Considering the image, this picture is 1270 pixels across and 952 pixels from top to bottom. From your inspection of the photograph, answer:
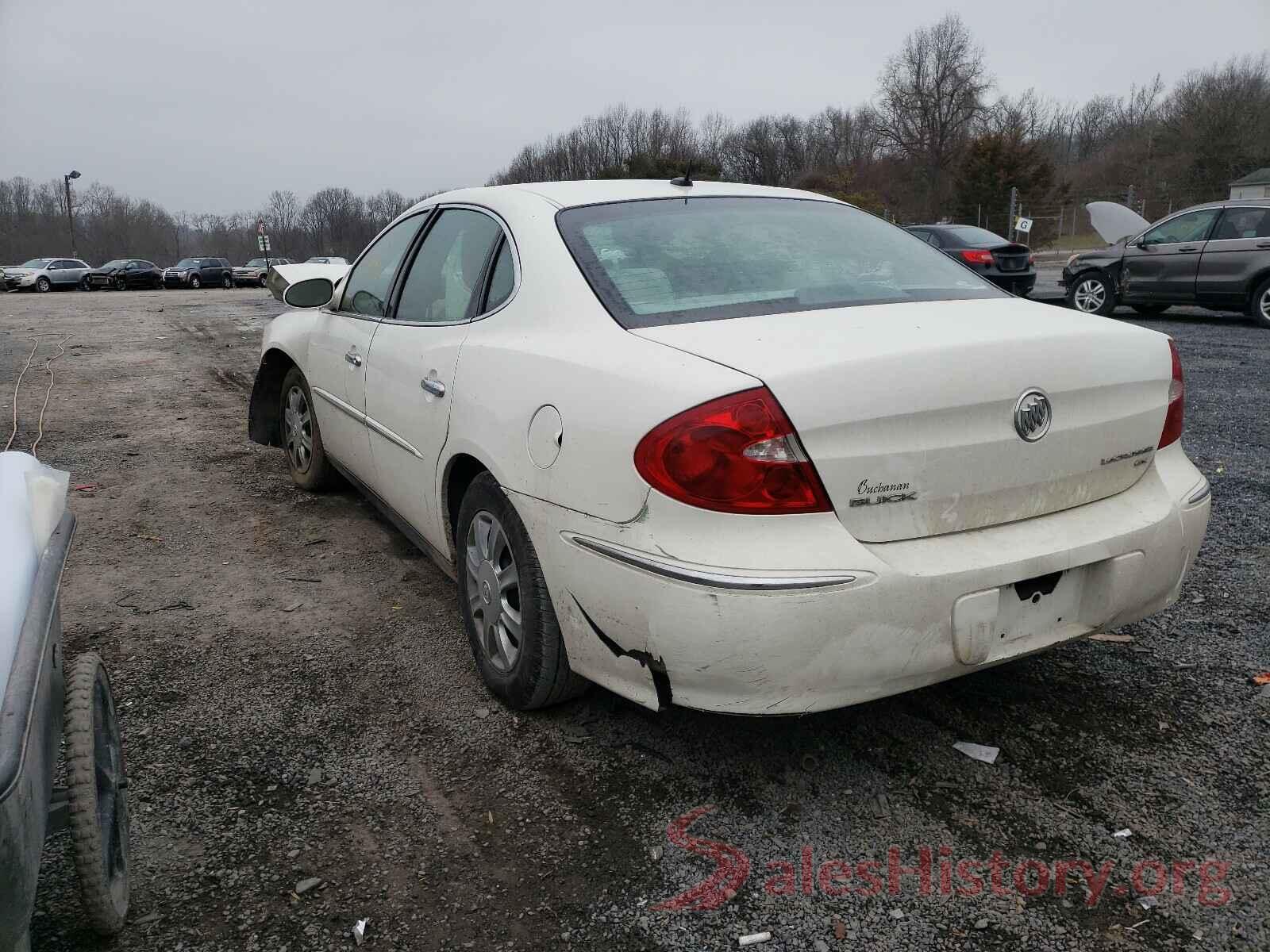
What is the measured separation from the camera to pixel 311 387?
15.7 ft

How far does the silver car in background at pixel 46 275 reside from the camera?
4028 centimetres

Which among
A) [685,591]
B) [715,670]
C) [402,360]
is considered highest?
[402,360]

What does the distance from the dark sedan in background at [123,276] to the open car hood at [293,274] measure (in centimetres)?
3602

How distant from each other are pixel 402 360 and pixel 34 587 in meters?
1.84

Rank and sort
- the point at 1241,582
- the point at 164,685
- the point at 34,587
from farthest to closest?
the point at 1241,582 → the point at 164,685 → the point at 34,587

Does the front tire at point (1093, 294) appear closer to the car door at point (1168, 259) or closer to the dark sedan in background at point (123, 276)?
the car door at point (1168, 259)

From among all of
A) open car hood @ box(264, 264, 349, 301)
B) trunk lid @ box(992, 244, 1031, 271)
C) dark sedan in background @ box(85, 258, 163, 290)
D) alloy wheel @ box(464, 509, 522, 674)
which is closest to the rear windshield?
alloy wheel @ box(464, 509, 522, 674)

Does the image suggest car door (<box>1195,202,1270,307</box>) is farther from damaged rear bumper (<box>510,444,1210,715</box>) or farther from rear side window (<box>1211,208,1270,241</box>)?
damaged rear bumper (<box>510,444,1210,715</box>)

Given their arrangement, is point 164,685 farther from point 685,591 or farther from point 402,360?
point 685,591

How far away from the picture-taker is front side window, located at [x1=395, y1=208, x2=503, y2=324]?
3.29m

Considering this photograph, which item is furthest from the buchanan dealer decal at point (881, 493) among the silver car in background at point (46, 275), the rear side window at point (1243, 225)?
the silver car in background at point (46, 275)

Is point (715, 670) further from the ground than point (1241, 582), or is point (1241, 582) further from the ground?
point (715, 670)

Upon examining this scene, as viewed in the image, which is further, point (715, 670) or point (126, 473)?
point (126, 473)

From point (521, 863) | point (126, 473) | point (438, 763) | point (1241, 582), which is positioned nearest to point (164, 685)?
point (438, 763)
